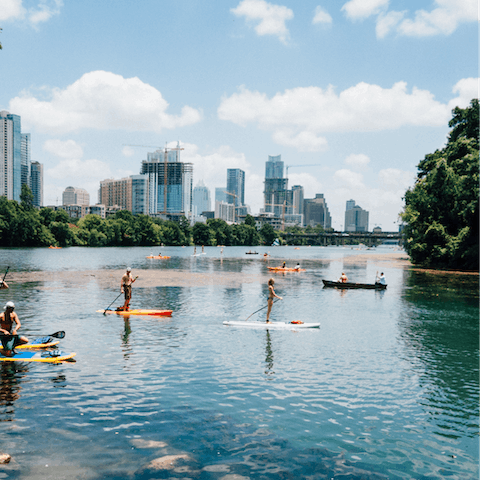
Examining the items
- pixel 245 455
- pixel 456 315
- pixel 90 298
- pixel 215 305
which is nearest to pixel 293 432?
pixel 245 455

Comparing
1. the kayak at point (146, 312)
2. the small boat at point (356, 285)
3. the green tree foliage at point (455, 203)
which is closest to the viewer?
the kayak at point (146, 312)

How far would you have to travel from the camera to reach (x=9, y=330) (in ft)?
60.6

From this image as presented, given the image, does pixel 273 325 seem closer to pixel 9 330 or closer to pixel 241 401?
pixel 241 401

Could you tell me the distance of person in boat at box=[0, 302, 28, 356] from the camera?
1805 centimetres

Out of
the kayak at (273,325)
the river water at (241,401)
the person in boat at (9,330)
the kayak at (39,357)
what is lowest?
the river water at (241,401)

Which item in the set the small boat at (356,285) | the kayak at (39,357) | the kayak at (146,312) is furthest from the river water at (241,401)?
the small boat at (356,285)

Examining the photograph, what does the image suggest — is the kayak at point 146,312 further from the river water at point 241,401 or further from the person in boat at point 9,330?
the person in boat at point 9,330

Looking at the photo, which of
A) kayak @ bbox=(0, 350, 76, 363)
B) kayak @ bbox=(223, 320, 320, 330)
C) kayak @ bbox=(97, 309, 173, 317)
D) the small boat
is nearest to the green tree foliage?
the small boat

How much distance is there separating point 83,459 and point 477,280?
60.2 m

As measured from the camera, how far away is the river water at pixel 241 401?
10.8 metres

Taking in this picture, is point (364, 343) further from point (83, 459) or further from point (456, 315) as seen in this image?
point (83, 459)

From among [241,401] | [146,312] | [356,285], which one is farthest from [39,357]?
[356,285]

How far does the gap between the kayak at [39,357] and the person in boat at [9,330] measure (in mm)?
233

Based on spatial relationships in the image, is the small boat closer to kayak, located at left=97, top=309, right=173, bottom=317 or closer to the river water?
the river water
